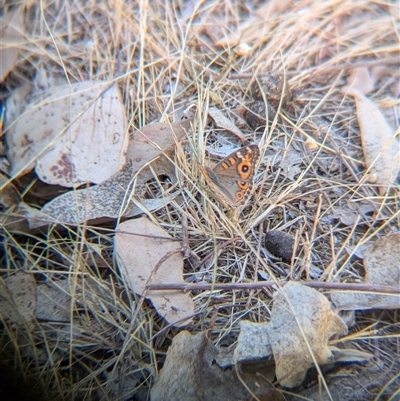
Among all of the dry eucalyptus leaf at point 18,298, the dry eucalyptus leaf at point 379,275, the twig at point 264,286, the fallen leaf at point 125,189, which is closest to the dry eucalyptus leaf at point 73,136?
the fallen leaf at point 125,189

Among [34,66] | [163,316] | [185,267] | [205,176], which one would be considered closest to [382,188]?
[205,176]

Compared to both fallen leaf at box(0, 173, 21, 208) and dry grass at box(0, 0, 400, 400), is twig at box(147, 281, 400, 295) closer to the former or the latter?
dry grass at box(0, 0, 400, 400)

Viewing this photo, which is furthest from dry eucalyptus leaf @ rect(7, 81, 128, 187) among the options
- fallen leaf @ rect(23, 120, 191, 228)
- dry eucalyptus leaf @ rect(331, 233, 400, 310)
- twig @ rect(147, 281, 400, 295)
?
dry eucalyptus leaf @ rect(331, 233, 400, 310)

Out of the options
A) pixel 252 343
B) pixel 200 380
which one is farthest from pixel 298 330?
pixel 200 380

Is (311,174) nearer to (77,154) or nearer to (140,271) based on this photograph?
(140,271)

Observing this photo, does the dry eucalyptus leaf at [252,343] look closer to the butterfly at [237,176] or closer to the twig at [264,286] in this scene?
the twig at [264,286]
